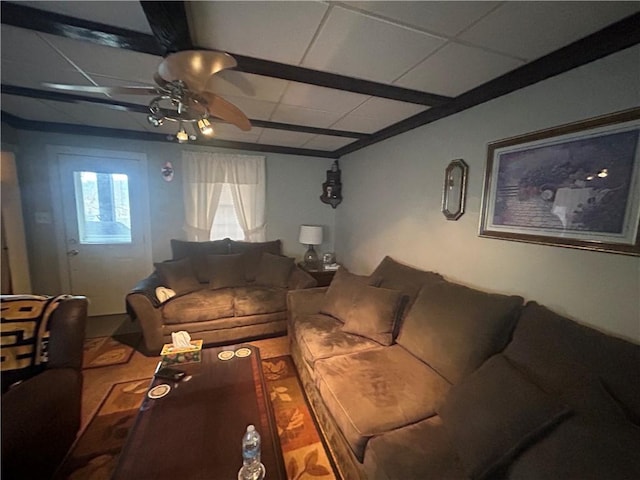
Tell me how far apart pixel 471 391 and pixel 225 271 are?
272 cm

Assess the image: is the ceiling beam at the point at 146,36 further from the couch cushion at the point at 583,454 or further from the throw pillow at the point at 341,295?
the couch cushion at the point at 583,454

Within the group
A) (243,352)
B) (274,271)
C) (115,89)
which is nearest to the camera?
(115,89)

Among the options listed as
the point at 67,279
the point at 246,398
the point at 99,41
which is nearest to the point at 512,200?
the point at 246,398

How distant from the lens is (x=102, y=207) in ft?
11.0

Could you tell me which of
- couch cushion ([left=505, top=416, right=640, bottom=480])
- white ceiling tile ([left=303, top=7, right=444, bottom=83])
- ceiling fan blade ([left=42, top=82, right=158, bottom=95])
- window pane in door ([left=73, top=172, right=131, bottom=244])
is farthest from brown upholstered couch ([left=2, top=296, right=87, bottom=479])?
window pane in door ([left=73, top=172, right=131, bottom=244])

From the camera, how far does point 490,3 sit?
114 centimetres

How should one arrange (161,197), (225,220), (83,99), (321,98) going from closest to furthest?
(321,98), (83,99), (161,197), (225,220)

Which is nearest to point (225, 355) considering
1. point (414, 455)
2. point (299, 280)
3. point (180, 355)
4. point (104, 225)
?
point (180, 355)

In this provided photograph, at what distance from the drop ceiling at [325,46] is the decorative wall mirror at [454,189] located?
1.52 feet

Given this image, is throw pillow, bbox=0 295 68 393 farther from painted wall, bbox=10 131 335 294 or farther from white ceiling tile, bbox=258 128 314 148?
white ceiling tile, bbox=258 128 314 148

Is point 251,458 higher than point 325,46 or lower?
lower

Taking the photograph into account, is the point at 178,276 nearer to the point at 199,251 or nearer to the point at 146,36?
the point at 199,251

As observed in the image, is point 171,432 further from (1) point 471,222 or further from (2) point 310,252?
(2) point 310,252

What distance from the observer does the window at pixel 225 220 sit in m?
3.80
